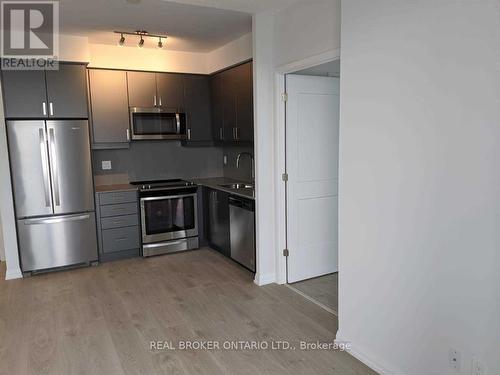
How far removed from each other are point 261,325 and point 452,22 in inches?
94.5

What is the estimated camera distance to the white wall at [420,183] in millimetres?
1696

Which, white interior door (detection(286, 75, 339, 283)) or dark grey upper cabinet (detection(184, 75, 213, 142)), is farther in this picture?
dark grey upper cabinet (detection(184, 75, 213, 142))

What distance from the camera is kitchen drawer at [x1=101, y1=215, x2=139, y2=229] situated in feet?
14.6

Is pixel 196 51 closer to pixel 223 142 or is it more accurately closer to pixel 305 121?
pixel 223 142

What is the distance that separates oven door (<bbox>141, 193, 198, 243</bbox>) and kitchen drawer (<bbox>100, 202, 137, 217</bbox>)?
0.13 meters

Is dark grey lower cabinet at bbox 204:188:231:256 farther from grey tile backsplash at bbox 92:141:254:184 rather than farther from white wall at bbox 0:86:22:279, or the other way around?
white wall at bbox 0:86:22:279

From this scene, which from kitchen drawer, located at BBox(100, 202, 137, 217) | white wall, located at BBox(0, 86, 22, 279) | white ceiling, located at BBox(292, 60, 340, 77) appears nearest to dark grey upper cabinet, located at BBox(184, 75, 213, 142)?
kitchen drawer, located at BBox(100, 202, 137, 217)

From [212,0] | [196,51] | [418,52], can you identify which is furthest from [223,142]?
[418,52]

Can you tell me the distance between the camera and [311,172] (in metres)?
3.68

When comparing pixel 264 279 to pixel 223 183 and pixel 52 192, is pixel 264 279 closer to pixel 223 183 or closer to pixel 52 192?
pixel 223 183

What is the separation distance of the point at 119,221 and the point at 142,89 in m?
1.70

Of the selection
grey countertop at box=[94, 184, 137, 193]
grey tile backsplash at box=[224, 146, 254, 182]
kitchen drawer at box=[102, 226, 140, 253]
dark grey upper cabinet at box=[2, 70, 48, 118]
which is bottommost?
kitchen drawer at box=[102, 226, 140, 253]

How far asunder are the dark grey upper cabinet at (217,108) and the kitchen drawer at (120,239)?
5.33 feet

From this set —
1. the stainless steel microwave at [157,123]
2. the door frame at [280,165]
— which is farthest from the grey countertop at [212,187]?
the stainless steel microwave at [157,123]
